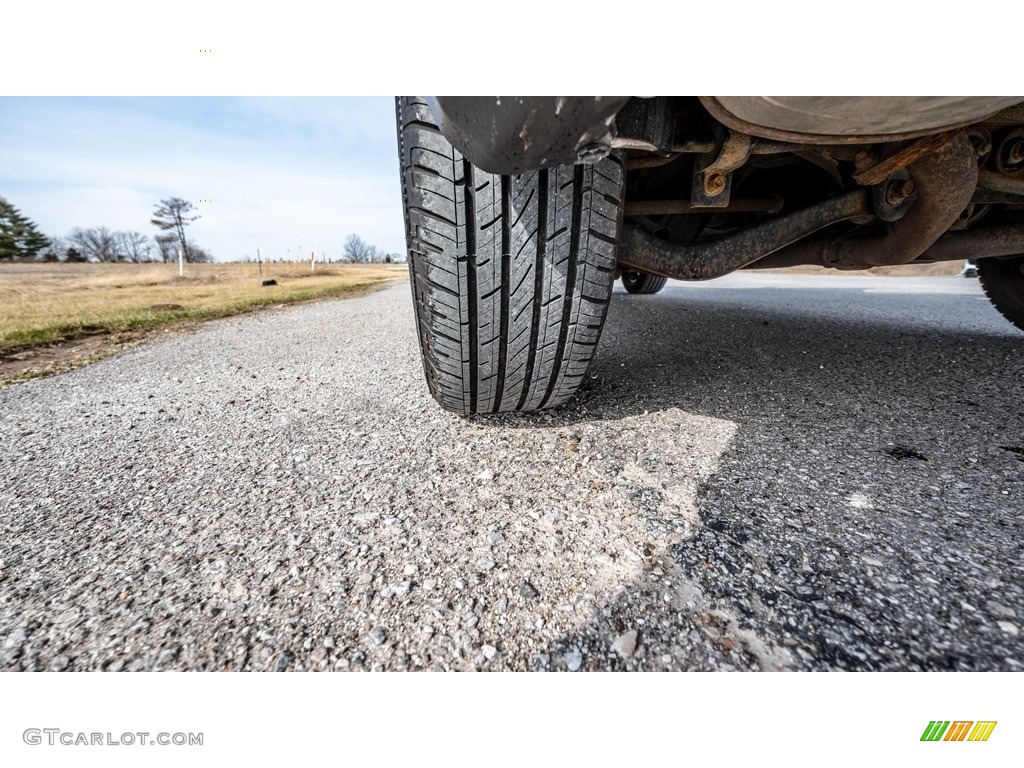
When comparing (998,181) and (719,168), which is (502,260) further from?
(998,181)

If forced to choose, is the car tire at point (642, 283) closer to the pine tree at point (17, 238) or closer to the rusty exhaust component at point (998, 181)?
the rusty exhaust component at point (998, 181)

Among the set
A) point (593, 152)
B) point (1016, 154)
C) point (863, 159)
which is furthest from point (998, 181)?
point (593, 152)

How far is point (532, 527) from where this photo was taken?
85 cm

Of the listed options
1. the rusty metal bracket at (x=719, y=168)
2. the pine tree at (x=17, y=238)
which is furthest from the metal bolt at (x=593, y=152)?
the pine tree at (x=17, y=238)

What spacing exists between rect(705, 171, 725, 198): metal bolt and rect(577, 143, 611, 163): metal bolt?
0.43 metres

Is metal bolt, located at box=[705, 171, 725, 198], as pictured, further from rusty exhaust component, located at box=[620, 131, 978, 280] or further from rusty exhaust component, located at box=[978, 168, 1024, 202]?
rusty exhaust component, located at box=[978, 168, 1024, 202]

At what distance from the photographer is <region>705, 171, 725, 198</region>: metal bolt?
3.07ft

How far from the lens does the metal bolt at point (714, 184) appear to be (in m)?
0.94
